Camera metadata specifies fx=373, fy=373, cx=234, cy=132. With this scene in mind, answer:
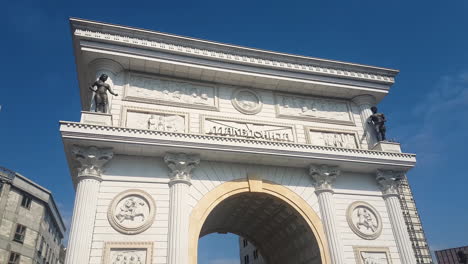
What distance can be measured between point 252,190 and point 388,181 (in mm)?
7875

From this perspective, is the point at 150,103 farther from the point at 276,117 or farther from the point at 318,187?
the point at 318,187

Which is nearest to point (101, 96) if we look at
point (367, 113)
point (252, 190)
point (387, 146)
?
point (252, 190)

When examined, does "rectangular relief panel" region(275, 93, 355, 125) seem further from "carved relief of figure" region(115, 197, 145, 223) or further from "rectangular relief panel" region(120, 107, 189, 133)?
"carved relief of figure" region(115, 197, 145, 223)

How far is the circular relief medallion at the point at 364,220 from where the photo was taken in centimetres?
1909

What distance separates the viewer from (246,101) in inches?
842

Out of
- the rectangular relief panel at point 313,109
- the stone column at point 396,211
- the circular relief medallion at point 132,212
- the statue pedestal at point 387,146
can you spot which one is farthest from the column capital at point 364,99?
the circular relief medallion at point 132,212

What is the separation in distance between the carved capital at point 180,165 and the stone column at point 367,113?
10.7 meters

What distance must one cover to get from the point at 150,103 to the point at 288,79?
7.94m

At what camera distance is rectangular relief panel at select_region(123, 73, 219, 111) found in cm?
1967

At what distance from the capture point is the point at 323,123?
72.1ft

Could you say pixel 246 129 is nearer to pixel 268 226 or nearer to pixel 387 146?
pixel 268 226

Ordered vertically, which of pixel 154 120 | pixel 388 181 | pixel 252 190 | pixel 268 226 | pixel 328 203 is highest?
pixel 154 120

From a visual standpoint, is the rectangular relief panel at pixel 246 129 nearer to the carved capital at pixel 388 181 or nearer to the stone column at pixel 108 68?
the stone column at pixel 108 68

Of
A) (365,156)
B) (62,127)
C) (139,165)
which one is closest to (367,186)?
(365,156)
